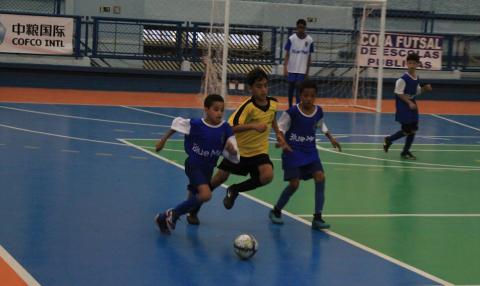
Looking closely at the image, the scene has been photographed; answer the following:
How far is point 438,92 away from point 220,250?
2218 centimetres

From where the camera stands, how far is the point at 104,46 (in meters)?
27.6

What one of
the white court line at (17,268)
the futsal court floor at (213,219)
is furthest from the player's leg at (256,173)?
the white court line at (17,268)

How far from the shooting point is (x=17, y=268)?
26.1 ft

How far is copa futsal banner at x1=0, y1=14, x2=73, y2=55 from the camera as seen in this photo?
25781mm

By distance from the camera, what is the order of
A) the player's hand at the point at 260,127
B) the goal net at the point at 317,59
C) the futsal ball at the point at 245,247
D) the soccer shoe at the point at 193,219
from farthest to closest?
the goal net at the point at 317,59 → the soccer shoe at the point at 193,219 → the player's hand at the point at 260,127 → the futsal ball at the point at 245,247

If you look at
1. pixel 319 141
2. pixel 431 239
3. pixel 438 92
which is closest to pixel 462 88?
pixel 438 92

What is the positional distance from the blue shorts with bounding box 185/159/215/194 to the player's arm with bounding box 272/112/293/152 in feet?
2.98

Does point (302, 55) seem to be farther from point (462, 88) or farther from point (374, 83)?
point (462, 88)

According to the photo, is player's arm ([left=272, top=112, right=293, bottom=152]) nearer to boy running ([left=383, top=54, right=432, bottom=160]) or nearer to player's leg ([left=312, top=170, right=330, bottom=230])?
player's leg ([left=312, top=170, right=330, bottom=230])

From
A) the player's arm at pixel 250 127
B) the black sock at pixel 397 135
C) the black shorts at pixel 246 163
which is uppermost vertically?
the player's arm at pixel 250 127

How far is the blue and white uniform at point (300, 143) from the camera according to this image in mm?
10242

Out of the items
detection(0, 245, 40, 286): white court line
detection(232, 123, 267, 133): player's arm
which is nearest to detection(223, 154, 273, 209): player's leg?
detection(232, 123, 267, 133): player's arm

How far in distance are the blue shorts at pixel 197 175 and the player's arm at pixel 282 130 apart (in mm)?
909

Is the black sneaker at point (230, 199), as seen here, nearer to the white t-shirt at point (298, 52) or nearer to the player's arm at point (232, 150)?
the player's arm at point (232, 150)
